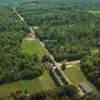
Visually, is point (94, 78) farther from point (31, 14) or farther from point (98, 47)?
point (31, 14)

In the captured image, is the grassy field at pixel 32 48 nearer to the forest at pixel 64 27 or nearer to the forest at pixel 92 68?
the forest at pixel 64 27

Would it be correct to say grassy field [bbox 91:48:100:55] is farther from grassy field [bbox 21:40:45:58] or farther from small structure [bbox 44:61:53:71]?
small structure [bbox 44:61:53:71]

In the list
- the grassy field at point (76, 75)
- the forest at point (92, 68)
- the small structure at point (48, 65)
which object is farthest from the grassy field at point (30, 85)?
the forest at point (92, 68)

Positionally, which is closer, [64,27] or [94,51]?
[94,51]

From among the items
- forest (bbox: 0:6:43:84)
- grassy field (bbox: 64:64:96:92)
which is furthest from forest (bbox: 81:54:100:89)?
forest (bbox: 0:6:43:84)

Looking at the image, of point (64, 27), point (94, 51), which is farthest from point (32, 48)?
point (64, 27)

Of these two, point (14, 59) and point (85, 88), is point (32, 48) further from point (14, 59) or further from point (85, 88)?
point (85, 88)

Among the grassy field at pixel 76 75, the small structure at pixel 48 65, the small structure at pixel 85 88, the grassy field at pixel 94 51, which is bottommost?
the grassy field at pixel 94 51
